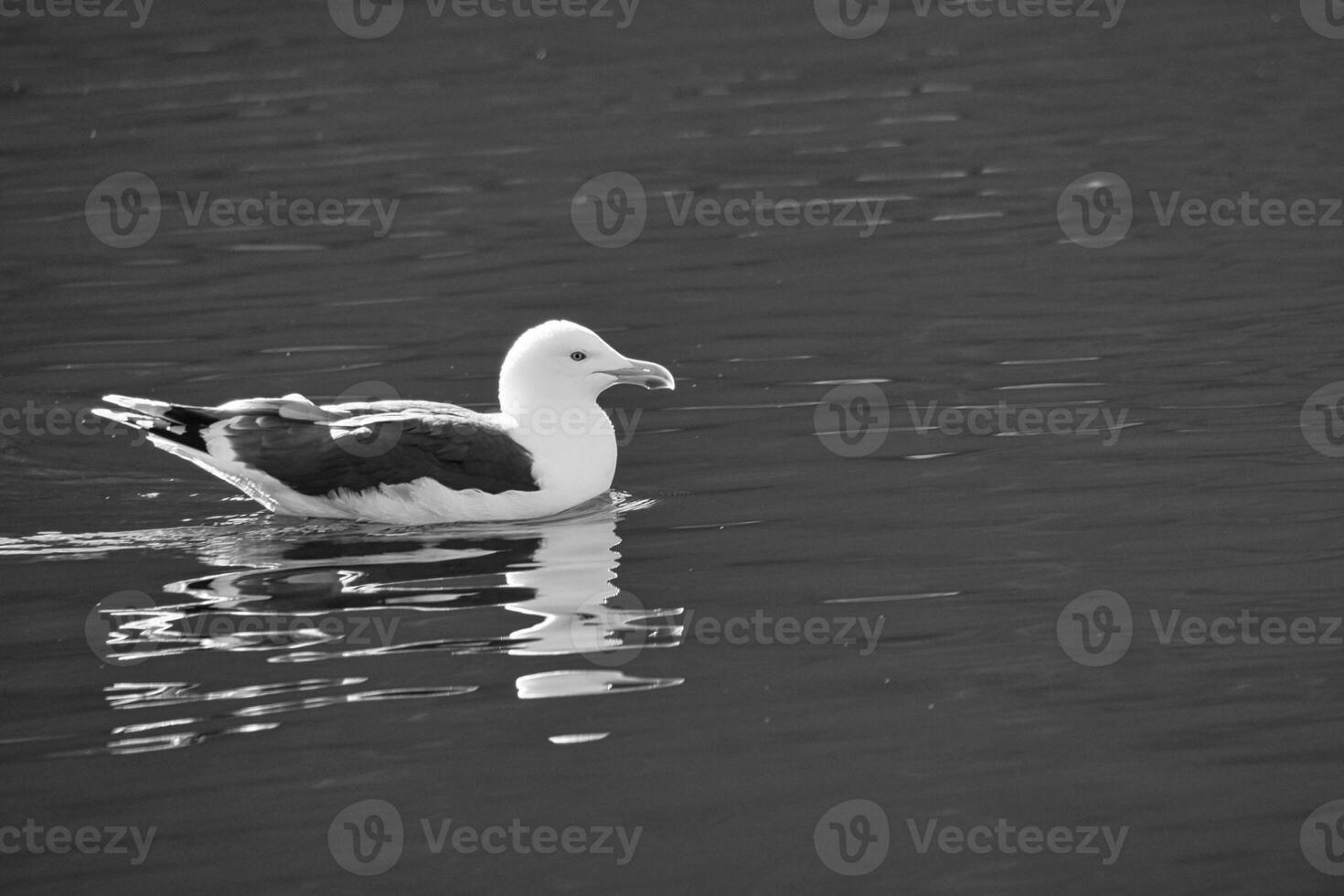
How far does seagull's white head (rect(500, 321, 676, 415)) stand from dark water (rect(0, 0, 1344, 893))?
2.29 feet

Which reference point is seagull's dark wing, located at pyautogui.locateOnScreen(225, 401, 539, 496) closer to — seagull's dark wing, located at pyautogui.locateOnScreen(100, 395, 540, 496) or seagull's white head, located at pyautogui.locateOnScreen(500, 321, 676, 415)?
seagull's dark wing, located at pyautogui.locateOnScreen(100, 395, 540, 496)

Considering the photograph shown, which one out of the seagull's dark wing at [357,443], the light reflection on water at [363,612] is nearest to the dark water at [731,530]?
the light reflection on water at [363,612]

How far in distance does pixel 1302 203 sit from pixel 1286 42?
768cm

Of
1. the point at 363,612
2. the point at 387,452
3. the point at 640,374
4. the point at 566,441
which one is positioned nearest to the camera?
the point at 363,612

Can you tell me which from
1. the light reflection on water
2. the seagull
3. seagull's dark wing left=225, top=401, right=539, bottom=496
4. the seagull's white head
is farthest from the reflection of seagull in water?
the seagull's white head

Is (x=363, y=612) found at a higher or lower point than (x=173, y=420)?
lower

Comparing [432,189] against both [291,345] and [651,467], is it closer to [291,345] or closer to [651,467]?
[291,345]

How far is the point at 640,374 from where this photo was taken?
1079cm

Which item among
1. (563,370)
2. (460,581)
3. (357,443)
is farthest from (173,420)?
(460,581)

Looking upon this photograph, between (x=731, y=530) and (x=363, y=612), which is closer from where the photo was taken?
(x=363, y=612)

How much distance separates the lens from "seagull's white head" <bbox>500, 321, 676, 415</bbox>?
35.4ft

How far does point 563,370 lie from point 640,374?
0.42m

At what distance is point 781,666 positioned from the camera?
27.5 feet

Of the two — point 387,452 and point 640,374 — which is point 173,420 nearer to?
point 387,452
